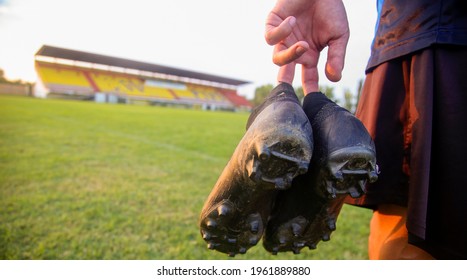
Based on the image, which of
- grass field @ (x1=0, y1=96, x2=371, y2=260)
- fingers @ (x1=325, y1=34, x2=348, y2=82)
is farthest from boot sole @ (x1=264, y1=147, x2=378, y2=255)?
grass field @ (x1=0, y1=96, x2=371, y2=260)

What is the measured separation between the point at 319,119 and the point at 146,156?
4.38 m

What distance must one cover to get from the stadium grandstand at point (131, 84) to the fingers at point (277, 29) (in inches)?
701

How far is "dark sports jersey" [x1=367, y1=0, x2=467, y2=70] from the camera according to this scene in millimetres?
644

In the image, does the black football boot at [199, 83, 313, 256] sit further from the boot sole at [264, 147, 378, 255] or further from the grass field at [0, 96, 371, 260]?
the grass field at [0, 96, 371, 260]

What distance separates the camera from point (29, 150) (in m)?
4.42

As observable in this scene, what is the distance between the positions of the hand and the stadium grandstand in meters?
17.7

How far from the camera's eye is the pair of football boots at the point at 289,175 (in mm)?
427

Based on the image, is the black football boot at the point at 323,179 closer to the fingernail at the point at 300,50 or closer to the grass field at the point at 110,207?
the fingernail at the point at 300,50

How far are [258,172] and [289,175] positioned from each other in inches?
1.8

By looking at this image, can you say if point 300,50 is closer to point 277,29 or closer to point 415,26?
point 277,29

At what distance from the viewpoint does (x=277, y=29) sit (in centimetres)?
51

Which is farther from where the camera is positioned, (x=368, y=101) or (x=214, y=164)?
(x=214, y=164)
